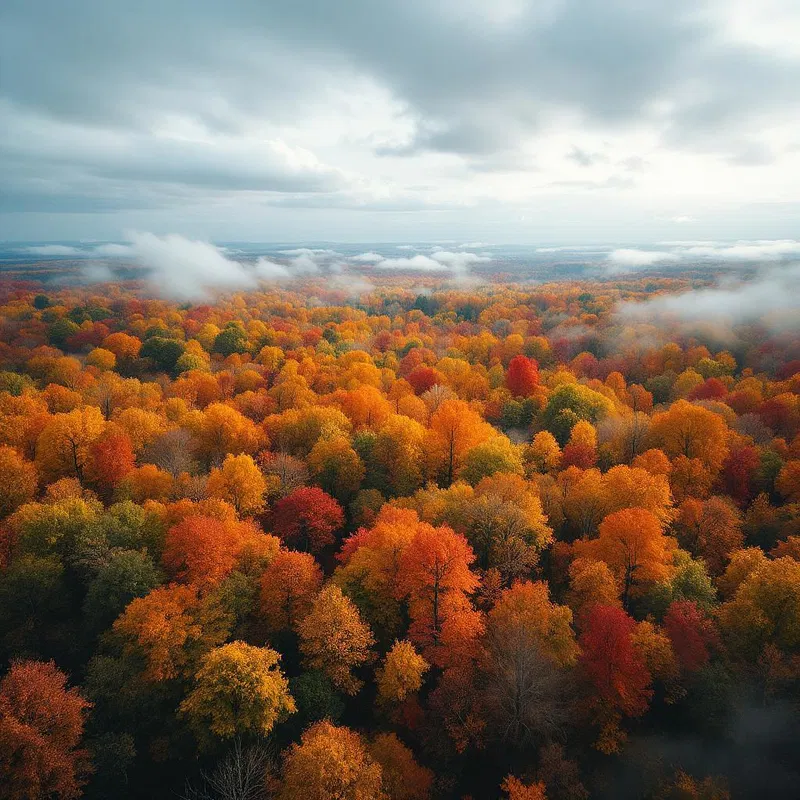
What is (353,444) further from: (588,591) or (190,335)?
(190,335)

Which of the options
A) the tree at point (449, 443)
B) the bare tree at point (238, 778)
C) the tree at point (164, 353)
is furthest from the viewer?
the tree at point (164, 353)

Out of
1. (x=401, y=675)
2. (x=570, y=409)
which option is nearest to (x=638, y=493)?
(x=570, y=409)

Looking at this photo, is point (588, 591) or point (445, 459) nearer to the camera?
point (588, 591)

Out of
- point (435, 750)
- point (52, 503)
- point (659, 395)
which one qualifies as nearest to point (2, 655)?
point (52, 503)

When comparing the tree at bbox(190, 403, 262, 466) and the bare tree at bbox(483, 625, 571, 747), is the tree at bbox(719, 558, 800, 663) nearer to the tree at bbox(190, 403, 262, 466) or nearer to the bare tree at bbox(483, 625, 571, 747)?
the bare tree at bbox(483, 625, 571, 747)

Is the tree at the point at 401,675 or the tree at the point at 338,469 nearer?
the tree at the point at 401,675

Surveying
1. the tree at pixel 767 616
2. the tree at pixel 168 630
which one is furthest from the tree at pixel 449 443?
the tree at pixel 168 630

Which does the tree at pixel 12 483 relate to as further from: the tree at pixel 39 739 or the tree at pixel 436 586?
the tree at pixel 436 586
